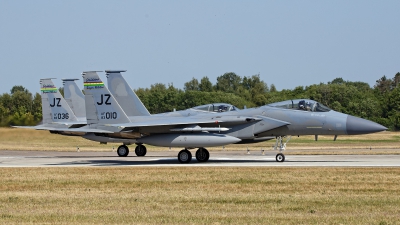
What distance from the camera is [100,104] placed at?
25.3 m

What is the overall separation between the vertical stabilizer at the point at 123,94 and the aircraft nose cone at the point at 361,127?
930 cm

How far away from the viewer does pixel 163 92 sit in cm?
7519

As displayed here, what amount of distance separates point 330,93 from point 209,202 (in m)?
68.9

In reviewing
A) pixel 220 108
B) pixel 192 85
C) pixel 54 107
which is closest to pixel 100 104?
pixel 220 108

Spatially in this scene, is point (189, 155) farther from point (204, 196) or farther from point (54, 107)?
point (54, 107)

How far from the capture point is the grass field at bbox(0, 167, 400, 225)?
407 inches

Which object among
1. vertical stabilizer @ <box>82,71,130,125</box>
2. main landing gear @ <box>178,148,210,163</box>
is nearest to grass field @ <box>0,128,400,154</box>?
main landing gear @ <box>178,148,210,163</box>

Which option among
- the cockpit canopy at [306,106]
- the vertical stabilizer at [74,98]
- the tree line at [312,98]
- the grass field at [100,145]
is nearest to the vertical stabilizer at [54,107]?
the vertical stabilizer at [74,98]

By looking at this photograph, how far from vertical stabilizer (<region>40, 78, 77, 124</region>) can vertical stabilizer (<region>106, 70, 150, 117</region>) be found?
30.1 ft

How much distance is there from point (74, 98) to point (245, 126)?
17.5 m

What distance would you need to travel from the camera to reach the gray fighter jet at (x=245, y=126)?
23031 millimetres

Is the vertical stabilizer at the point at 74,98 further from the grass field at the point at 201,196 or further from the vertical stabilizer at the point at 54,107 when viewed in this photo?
the grass field at the point at 201,196

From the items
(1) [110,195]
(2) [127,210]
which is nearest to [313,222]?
(2) [127,210]

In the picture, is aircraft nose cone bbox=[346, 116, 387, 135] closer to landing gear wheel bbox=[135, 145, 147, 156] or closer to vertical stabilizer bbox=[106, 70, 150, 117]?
vertical stabilizer bbox=[106, 70, 150, 117]
